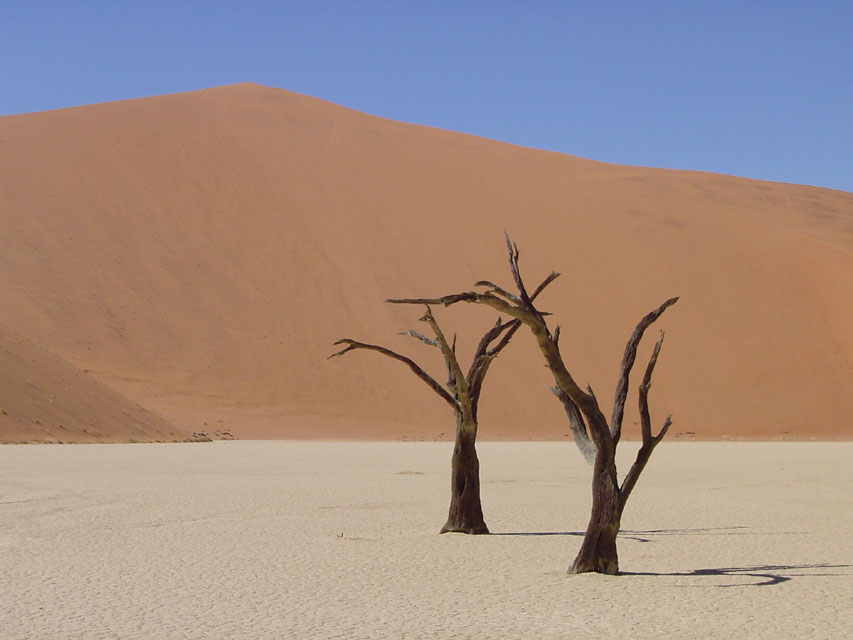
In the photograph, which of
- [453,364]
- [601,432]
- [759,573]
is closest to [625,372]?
[601,432]

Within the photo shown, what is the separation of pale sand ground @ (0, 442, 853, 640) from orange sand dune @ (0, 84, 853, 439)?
17566mm

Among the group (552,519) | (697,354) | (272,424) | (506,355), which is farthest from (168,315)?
(552,519)

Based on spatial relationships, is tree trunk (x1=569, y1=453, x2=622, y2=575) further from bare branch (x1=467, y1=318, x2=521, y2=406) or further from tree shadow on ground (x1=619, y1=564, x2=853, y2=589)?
bare branch (x1=467, y1=318, x2=521, y2=406)

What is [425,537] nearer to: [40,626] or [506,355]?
[40,626]

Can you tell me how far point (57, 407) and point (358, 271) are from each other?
1817 cm

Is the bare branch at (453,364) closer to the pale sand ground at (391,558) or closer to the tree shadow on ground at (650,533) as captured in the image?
the pale sand ground at (391,558)

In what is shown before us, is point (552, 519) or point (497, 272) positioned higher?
point (497, 272)

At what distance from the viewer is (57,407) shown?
80.7 ft

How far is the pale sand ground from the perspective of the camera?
5867 mm

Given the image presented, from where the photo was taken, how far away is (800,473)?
19062 millimetres

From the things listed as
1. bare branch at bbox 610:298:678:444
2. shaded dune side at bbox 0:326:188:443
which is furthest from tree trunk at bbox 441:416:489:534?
shaded dune side at bbox 0:326:188:443

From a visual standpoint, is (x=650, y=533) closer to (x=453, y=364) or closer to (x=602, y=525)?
(x=453, y=364)

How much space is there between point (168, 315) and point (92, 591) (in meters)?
30.7

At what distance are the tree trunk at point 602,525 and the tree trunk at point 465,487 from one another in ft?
7.93
